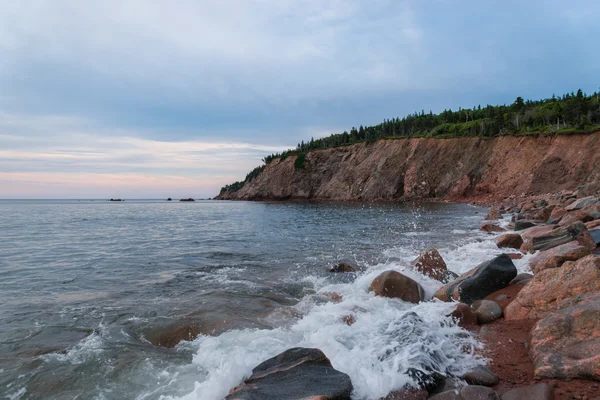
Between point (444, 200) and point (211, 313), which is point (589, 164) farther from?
point (211, 313)

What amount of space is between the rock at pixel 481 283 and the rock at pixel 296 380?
4224mm

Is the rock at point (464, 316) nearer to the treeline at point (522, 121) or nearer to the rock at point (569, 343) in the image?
the rock at point (569, 343)

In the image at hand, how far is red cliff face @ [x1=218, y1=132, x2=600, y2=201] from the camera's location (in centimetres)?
4938

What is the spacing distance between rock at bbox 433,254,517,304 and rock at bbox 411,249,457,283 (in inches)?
69.2

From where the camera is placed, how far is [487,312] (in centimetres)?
652

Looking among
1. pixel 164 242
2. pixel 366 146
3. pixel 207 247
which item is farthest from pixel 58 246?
pixel 366 146

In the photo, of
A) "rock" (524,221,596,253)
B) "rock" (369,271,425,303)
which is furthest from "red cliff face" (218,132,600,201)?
"rock" (369,271,425,303)

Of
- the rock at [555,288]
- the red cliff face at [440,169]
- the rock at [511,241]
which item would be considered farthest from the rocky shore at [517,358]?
the red cliff face at [440,169]

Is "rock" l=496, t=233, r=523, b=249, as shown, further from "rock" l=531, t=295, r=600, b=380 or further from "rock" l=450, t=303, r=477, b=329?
"rock" l=531, t=295, r=600, b=380

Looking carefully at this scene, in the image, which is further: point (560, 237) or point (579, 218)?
point (579, 218)

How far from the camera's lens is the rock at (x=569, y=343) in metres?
4.08

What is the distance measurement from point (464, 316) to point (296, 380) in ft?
11.3

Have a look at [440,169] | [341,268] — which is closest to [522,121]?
[440,169]

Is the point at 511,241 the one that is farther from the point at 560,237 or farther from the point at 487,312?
the point at 487,312
